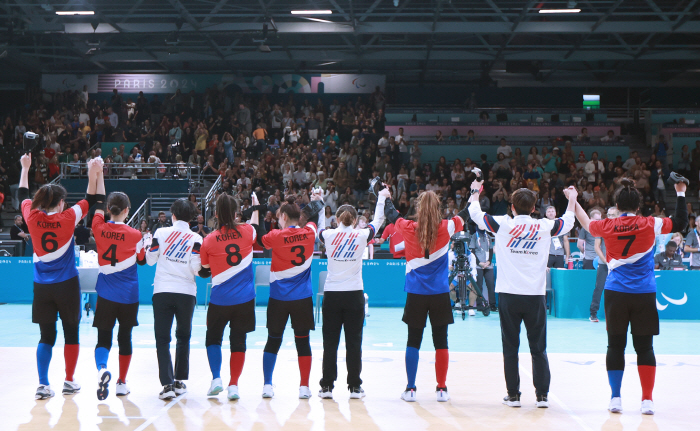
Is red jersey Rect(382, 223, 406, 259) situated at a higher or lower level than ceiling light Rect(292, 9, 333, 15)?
lower

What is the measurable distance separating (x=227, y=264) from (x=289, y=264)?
21.4 inches

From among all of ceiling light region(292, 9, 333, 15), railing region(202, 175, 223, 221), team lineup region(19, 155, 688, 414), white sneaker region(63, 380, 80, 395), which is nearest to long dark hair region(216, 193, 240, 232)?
team lineup region(19, 155, 688, 414)

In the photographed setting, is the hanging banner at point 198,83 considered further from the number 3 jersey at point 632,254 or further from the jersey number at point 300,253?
the number 3 jersey at point 632,254

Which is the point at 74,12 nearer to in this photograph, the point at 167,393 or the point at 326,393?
the point at 167,393

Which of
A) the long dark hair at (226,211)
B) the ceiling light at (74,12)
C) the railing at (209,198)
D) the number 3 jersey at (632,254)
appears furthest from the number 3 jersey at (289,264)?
the ceiling light at (74,12)

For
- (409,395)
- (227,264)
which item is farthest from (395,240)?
(227,264)

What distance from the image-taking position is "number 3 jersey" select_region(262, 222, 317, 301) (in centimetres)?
568

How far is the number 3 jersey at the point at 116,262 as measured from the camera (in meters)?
5.62

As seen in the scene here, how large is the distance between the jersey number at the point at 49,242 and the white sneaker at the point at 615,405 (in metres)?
4.97

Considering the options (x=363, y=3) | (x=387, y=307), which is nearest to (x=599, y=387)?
(x=387, y=307)

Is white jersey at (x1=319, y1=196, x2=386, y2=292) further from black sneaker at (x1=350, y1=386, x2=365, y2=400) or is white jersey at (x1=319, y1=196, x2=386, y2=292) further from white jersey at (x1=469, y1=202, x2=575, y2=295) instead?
white jersey at (x1=469, y1=202, x2=575, y2=295)

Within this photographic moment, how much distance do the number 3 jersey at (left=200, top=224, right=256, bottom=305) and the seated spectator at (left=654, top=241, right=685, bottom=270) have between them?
9574 mm

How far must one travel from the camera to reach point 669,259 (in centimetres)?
1229

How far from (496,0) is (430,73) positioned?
26.6 feet
